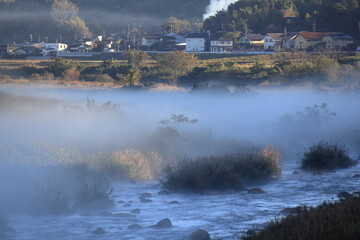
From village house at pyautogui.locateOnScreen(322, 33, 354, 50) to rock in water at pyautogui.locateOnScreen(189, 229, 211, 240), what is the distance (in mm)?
70121

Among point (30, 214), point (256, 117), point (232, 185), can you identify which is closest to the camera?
point (30, 214)

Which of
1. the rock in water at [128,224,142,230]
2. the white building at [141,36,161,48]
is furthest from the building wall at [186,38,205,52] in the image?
the rock in water at [128,224,142,230]

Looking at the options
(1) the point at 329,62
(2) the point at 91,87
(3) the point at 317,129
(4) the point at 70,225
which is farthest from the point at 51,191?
(1) the point at 329,62

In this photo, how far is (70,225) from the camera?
58.3ft

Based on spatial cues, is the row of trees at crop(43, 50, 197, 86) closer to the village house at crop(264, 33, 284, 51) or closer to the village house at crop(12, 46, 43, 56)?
the village house at crop(12, 46, 43, 56)

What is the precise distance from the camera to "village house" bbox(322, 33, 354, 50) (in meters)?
84.6

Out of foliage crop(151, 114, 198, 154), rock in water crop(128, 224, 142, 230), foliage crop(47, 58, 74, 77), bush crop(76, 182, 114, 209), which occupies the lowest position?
rock in water crop(128, 224, 142, 230)

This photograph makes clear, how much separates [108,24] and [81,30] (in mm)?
40037

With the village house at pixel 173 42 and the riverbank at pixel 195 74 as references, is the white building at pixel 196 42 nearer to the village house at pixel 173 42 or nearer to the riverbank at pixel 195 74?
the village house at pixel 173 42

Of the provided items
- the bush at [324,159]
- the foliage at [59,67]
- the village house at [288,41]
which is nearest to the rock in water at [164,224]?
the bush at [324,159]

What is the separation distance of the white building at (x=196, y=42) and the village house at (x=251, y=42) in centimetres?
518

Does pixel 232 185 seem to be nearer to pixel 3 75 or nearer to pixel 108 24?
pixel 3 75

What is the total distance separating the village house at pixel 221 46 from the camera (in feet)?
311

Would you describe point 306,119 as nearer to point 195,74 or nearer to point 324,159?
point 324,159
